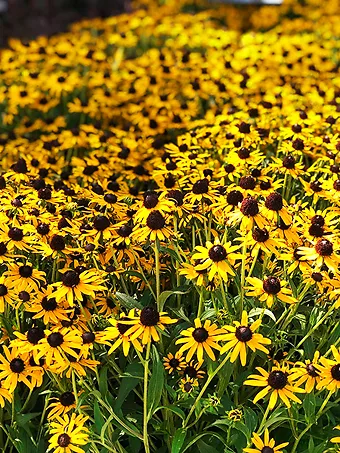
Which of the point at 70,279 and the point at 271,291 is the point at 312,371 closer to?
the point at 271,291

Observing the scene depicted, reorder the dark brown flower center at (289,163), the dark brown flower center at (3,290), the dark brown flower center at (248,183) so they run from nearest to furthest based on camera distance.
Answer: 1. the dark brown flower center at (3,290)
2. the dark brown flower center at (248,183)
3. the dark brown flower center at (289,163)

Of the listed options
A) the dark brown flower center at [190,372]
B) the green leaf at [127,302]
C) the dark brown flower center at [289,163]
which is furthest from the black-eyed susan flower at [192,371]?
the dark brown flower center at [289,163]

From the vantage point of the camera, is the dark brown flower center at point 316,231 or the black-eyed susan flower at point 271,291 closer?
the black-eyed susan flower at point 271,291

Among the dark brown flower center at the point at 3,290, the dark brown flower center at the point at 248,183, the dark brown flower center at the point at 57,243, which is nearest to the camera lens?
the dark brown flower center at the point at 3,290

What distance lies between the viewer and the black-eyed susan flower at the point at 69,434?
1804mm

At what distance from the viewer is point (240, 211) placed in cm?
199

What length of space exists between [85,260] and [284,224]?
60 cm

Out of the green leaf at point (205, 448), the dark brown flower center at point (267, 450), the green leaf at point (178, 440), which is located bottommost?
the green leaf at point (205, 448)

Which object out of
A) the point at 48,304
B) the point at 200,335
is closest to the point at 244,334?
the point at 200,335

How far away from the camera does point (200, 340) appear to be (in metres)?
1.84

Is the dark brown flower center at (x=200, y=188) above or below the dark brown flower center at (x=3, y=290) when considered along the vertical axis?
above

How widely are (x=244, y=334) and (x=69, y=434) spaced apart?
50cm

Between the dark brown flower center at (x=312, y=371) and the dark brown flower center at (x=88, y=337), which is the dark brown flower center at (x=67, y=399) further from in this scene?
the dark brown flower center at (x=312, y=371)

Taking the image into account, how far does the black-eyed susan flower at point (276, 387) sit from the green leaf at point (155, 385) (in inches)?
8.2
